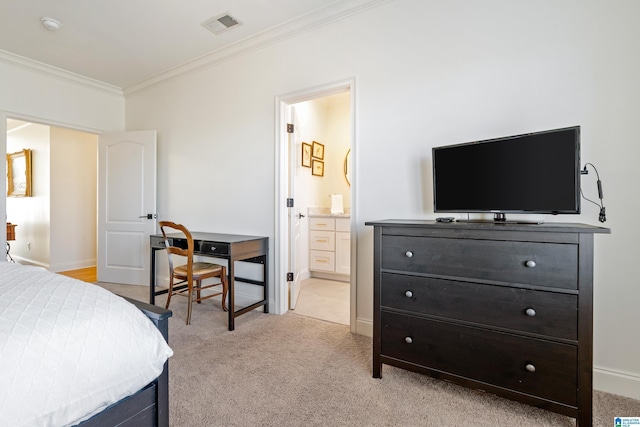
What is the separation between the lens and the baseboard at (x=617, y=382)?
1.69 m

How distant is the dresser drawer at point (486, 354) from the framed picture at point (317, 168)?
305cm

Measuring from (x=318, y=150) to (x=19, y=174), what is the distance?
206 inches

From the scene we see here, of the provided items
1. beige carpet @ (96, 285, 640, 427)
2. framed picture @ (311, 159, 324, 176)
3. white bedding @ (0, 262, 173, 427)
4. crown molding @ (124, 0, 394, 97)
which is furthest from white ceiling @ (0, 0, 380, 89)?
beige carpet @ (96, 285, 640, 427)

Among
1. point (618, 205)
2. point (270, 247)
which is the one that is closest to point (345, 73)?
point (270, 247)

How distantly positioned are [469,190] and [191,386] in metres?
1.98

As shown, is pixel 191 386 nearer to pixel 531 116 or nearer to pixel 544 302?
pixel 544 302

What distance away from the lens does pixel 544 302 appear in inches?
57.2

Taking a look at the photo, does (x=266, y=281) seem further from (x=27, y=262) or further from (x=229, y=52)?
(x=27, y=262)

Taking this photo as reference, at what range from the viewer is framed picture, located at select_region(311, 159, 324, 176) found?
4.60 metres

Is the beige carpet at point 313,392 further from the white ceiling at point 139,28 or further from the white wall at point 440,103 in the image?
the white ceiling at point 139,28

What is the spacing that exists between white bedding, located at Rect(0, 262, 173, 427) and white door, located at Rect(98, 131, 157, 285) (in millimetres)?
2989

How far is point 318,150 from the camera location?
4.71 m

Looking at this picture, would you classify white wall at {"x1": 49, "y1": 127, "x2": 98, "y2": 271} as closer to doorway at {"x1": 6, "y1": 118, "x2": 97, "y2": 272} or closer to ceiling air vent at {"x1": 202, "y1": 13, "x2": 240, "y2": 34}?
doorway at {"x1": 6, "y1": 118, "x2": 97, "y2": 272}

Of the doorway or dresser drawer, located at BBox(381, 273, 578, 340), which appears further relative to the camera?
the doorway
